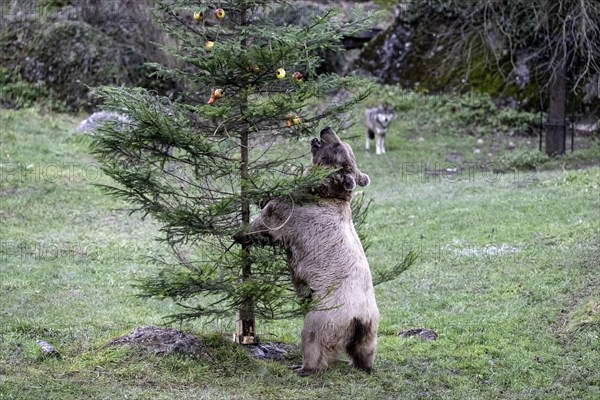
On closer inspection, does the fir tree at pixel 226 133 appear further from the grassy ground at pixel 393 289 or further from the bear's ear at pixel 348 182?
the grassy ground at pixel 393 289

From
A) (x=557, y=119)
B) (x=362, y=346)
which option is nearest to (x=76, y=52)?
(x=557, y=119)

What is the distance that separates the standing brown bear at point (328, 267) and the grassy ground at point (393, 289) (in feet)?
0.92

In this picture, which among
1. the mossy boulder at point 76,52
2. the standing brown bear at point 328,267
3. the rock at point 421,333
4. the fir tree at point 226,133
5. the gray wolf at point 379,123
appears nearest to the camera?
the fir tree at point 226,133

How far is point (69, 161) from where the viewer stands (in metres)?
16.4

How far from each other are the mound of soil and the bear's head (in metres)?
1.65

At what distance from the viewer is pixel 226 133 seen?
698cm

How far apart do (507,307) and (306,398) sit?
→ 12.5 feet

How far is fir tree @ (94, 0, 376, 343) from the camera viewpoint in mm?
6512

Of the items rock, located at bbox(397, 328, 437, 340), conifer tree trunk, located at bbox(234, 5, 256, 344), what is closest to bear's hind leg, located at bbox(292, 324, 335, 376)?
conifer tree trunk, located at bbox(234, 5, 256, 344)

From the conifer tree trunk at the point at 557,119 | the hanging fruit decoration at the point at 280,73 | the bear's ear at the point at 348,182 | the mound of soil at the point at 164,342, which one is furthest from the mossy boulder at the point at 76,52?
the hanging fruit decoration at the point at 280,73

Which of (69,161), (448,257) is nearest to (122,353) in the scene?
(448,257)

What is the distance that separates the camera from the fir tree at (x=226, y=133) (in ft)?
21.4

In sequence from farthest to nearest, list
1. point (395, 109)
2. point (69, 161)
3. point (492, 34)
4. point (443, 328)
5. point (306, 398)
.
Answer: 1. point (395, 109)
2. point (492, 34)
3. point (69, 161)
4. point (443, 328)
5. point (306, 398)

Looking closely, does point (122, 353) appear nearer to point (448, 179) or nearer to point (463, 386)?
point (463, 386)
